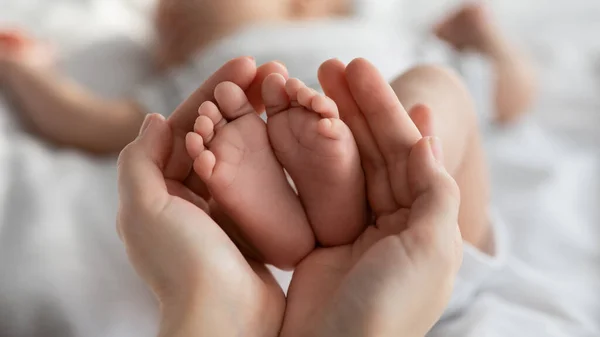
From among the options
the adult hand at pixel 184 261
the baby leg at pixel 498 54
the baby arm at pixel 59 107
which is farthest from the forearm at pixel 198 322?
the baby leg at pixel 498 54

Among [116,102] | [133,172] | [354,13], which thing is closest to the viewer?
[133,172]

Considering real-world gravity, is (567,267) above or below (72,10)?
below

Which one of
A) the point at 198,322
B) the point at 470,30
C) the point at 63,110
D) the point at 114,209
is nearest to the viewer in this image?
the point at 198,322

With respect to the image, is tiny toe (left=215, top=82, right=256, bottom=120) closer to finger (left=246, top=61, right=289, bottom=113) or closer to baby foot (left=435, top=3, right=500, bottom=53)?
finger (left=246, top=61, right=289, bottom=113)

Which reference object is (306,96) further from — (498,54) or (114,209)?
(498,54)

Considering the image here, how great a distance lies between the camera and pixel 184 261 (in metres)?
0.32

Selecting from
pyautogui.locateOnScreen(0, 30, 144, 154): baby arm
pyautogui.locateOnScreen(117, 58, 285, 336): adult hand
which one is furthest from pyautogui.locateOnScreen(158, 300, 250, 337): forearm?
pyautogui.locateOnScreen(0, 30, 144, 154): baby arm

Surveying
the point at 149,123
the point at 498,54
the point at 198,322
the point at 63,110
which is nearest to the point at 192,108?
the point at 149,123

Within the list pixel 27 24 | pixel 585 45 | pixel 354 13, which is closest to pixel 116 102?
pixel 27 24

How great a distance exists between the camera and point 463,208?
0.44m

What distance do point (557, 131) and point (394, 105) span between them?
480mm

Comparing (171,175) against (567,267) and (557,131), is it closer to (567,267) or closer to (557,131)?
(567,267)

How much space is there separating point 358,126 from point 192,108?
108 millimetres

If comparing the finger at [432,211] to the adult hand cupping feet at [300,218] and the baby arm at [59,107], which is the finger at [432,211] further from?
the baby arm at [59,107]
